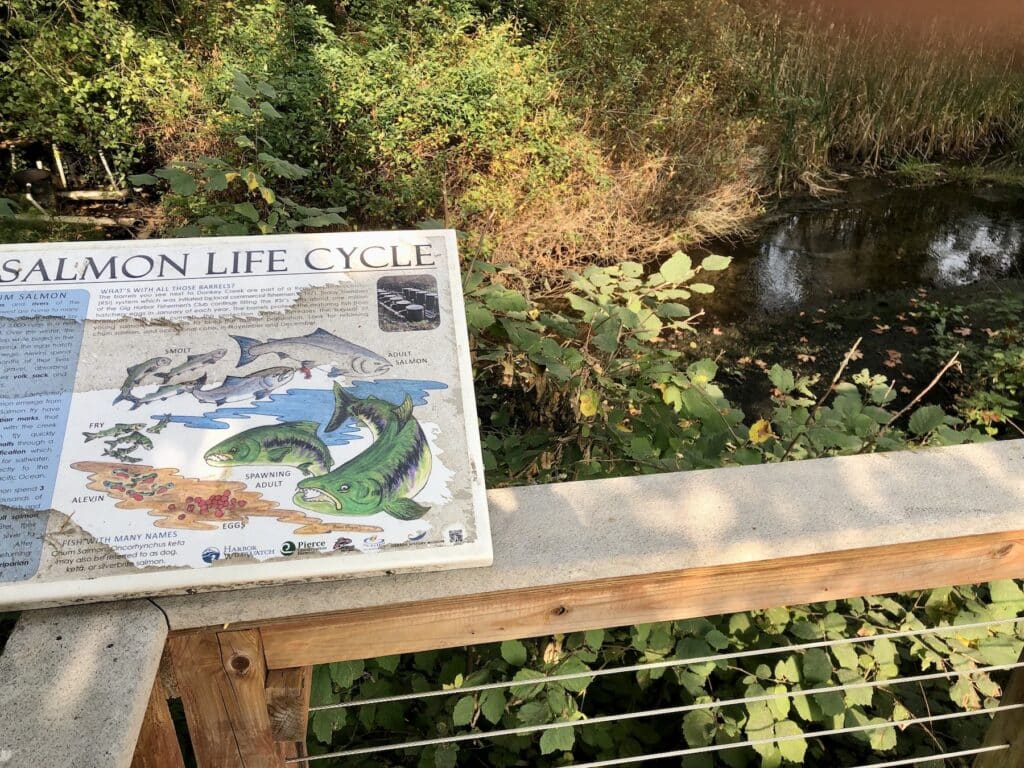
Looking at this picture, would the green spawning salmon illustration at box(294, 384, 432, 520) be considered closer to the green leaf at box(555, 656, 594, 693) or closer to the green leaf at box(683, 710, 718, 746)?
the green leaf at box(555, 656, 594, 693)

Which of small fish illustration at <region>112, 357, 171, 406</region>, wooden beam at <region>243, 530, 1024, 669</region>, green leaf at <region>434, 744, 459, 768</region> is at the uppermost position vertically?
small fish illustration at <region>112, 357, 171, 406</region>

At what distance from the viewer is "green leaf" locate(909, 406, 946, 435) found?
63.5 inches

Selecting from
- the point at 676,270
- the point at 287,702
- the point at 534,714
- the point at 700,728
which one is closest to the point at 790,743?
the point at 700,728

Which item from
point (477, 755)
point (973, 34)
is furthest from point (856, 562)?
point (973, 34)

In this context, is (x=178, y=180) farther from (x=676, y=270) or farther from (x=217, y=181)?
(x=676, y=270)

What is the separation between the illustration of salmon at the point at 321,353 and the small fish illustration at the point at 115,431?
175 mm

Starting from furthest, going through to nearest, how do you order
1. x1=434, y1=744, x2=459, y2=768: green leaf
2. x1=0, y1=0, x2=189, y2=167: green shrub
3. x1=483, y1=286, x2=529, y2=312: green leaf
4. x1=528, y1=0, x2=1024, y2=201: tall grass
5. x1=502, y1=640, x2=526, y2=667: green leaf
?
1. x1=528, y1=0, x2=1024, y2=201: tall grass
2. x1=0, y1=0, x2=189, y2=167: green shrub
3. x1=483, y1=286, x2=529, y2=312: green leaf
4. x1=434, y1=744, x2=459, y2=768: green leaf
5. x1=502, y1=640, x2=526, y2=667: green leaf

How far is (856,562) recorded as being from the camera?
121cm

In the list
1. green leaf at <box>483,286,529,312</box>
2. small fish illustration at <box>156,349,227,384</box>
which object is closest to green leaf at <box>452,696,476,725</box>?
small fish illustration at <box>156,349,227,384</box>

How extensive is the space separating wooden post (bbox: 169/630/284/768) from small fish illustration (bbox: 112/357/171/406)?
36 cm

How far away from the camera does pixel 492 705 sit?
1.48 meters

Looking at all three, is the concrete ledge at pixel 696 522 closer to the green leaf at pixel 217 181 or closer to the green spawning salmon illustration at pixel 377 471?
the green spawning salmon illustration at pixel 377 471

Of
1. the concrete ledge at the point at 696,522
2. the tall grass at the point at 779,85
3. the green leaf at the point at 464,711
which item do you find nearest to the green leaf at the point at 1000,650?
the concrete ledge at the point at 696,522

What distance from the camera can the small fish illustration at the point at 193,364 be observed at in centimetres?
114
